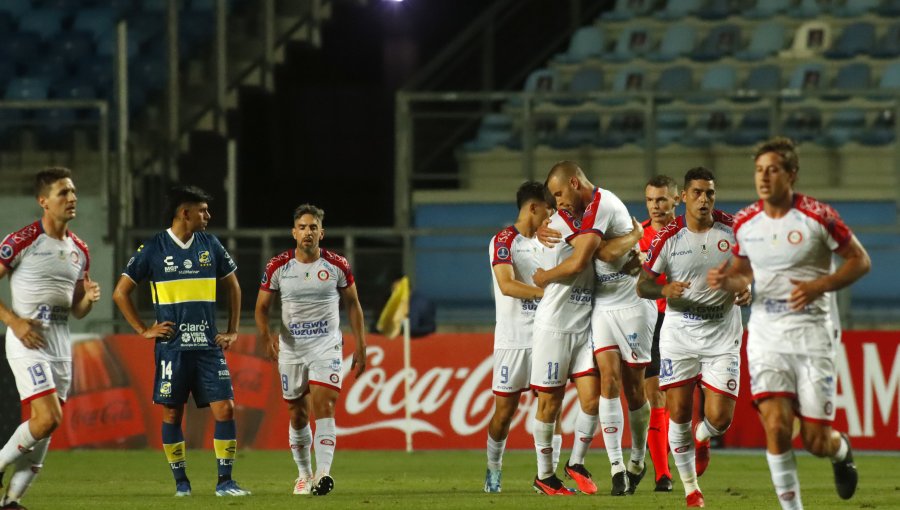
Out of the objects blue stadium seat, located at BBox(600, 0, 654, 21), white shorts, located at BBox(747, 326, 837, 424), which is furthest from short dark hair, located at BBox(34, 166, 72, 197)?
blue stadium seat, located at BBox(600, 0, 654, 21)

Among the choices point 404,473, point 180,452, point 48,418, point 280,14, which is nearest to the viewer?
point 48,418

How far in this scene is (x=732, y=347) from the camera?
10898 mm

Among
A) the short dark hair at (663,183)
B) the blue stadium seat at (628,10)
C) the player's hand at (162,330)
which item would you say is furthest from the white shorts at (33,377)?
the blue stadium seat at (628,10)

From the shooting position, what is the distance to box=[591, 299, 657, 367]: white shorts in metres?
11.3

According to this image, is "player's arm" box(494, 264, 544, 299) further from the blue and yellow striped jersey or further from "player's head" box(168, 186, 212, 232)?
"player's head" box(168, 186, 212, 232)

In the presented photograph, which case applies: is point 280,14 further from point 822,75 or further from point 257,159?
point 822,75

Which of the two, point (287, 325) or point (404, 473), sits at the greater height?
point (287, 325)

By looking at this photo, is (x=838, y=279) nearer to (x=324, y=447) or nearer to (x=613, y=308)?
(x=613, y=308)

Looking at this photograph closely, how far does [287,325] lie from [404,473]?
290cm

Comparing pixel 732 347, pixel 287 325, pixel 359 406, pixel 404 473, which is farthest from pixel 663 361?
pixel 359 406

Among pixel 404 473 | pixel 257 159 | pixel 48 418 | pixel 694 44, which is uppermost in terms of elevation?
pixel 694 44

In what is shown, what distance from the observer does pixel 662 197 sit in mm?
11977

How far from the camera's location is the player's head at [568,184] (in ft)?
36.0

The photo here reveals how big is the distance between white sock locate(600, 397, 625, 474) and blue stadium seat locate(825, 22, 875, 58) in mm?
12324
